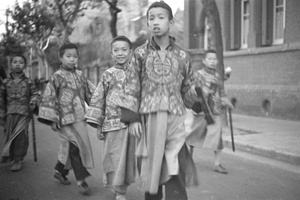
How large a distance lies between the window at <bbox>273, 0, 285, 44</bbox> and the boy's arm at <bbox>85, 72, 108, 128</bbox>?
954cm

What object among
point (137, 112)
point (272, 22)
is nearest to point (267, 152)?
point (137, 112)

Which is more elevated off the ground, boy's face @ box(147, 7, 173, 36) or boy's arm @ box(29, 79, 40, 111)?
boy's face @ box(147, 7, 173, 36)

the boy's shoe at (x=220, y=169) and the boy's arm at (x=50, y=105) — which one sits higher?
the boy's arm at (x=50, y=105)

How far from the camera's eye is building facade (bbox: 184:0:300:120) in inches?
473

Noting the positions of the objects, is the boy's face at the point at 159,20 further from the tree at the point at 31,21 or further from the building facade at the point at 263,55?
the tree at the point at 31,21

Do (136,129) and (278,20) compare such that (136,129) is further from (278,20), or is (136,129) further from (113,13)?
(113,13)

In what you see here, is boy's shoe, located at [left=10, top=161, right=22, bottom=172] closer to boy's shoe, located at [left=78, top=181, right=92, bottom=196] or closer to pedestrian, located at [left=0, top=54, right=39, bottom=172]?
pedestrian, located at [left=0, top=54, right=39, bottom=172]

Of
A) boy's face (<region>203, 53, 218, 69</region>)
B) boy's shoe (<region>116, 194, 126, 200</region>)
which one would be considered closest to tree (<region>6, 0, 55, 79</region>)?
boy's face (<region>203, 53, 218, 69</region>)

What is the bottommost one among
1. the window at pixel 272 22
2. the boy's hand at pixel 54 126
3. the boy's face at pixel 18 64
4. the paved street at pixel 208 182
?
the paved street at pixel 208 182

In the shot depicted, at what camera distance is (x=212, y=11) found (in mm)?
10609

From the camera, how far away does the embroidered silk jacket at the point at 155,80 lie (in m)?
3.49

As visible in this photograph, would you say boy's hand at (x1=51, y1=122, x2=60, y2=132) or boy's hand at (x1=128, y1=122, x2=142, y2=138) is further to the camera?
boy's hand at (x1=51, y1=122, x2=60, y2=132)

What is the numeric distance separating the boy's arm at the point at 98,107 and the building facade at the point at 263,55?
8252 millimetres

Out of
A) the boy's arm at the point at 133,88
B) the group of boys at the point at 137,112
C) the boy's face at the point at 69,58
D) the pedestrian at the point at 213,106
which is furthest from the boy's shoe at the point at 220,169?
the boy's arm at the point at 133,88
